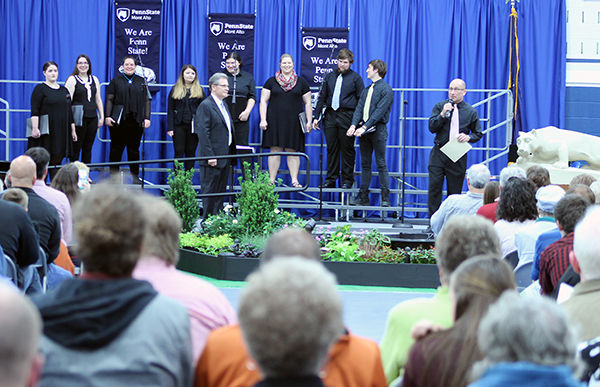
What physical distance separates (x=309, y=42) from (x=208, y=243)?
544 centimetres

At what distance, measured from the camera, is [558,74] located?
42.1ft

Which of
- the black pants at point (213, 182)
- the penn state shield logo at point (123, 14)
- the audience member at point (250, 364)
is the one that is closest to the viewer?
the audience member at point (250, 364)

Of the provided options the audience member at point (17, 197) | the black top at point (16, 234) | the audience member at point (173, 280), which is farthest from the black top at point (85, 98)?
the audience member at point (173, 280)

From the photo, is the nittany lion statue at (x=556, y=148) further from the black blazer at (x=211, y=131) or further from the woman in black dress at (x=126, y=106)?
the woman in black dress at (x=126, y=106)

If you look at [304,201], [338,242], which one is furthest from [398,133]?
[338,242]

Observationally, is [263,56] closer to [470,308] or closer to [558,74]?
[558,74]

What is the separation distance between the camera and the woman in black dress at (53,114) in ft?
35.0

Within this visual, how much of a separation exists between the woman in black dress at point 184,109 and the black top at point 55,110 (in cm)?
142

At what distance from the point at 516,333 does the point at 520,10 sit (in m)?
12.0

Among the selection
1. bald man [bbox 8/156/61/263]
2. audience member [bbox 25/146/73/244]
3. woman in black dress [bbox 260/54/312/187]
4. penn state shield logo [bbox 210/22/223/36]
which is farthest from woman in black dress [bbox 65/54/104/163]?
bald man [bbox 8/156/61/263]

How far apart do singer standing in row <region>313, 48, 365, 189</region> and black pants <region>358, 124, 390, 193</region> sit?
1.36ft

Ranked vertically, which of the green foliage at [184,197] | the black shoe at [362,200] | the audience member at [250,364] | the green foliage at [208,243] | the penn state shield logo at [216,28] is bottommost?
the green foliage at [208,243]

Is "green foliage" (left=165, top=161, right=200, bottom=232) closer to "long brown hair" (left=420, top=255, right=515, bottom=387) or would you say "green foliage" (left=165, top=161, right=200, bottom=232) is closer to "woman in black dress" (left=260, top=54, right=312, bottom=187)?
"woman in black dress" (left=260, top=54, right=312, bottom=187)

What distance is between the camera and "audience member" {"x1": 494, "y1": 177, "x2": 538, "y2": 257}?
5160 mm
